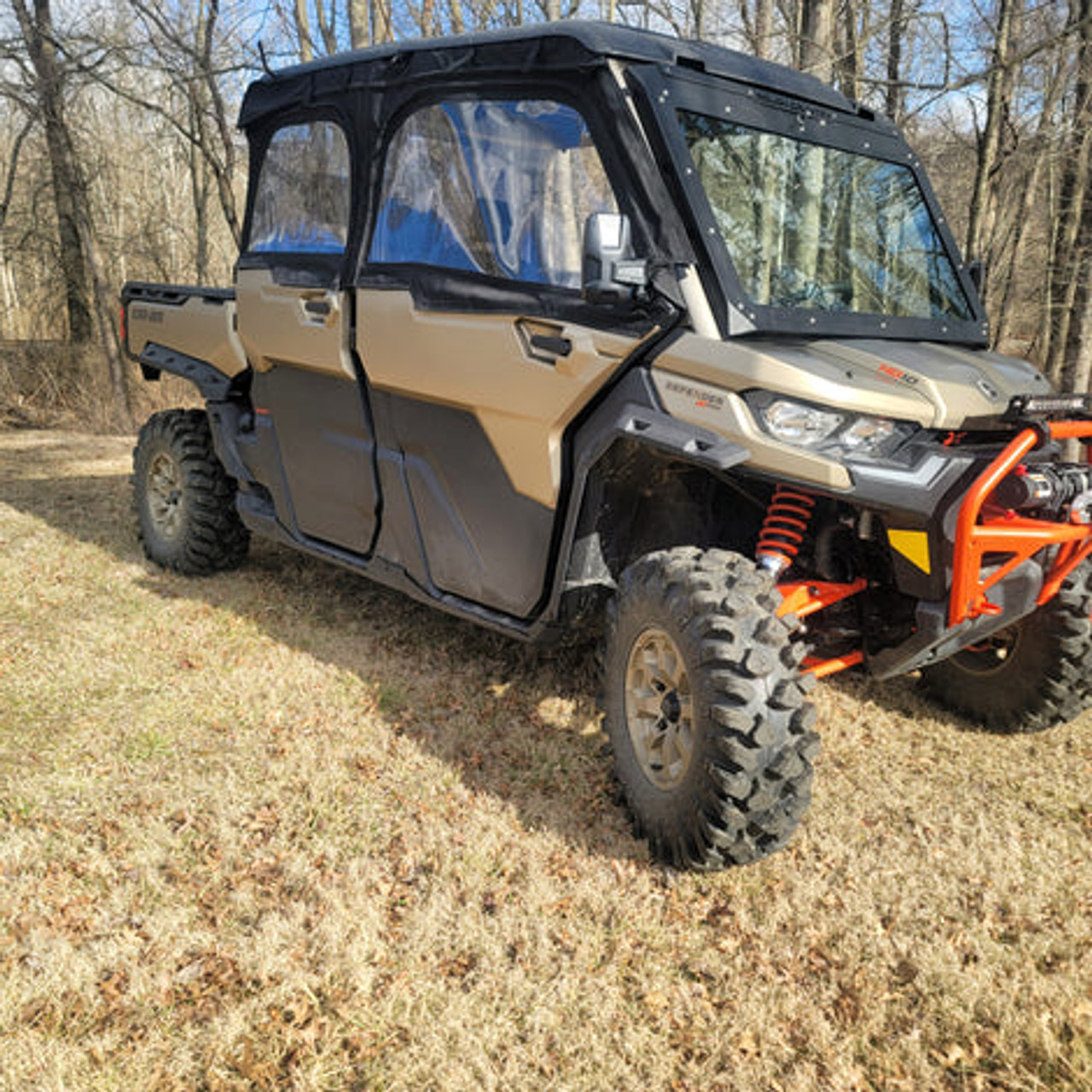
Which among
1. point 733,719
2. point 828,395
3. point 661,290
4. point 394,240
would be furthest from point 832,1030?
point 394,240

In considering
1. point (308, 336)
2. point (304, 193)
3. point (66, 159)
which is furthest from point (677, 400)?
point (66, 159)

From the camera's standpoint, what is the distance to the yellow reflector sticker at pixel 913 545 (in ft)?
9.50

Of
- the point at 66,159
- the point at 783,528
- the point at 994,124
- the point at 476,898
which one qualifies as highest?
the point at 66,159

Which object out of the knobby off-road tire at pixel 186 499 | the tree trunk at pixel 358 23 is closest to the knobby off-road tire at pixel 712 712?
the knobby off-road tire at pixel 186 499

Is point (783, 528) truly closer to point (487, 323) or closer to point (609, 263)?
point (609, 263)

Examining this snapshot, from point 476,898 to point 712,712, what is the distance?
3.08 ft

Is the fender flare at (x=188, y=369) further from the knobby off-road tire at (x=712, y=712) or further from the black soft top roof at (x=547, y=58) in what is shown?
the knobby off-road tire at (x=712, y=712)

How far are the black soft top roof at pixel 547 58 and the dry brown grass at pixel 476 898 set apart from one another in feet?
8.33

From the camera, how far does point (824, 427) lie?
9.77ft

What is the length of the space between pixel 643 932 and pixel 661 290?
6.42 feet

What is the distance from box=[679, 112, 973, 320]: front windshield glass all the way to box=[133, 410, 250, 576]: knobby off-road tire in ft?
12.0

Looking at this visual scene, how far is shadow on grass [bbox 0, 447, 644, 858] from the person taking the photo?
12.2ft

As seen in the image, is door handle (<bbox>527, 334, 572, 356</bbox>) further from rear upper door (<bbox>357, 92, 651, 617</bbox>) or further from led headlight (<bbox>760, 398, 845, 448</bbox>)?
led headlight (<bbox>760, 398, 845, 448</bbox>)

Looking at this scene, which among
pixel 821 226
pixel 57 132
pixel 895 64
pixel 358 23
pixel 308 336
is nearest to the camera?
pixel 821 226
